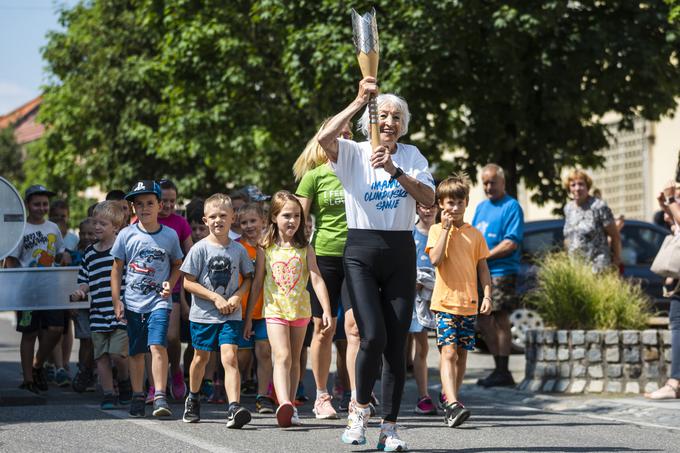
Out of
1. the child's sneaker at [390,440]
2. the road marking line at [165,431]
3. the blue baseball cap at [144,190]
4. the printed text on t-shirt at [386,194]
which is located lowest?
the road marking line at [165,431]

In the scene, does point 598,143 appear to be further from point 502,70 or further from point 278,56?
point 278,56

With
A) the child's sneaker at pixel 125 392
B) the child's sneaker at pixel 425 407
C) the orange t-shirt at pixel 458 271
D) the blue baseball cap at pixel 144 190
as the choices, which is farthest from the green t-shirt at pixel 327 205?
the child's sneaker at pixel 125 392

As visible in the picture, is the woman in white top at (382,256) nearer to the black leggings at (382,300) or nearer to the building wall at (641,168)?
the black leggings at (382,300)

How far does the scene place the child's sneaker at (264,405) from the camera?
9.05 m

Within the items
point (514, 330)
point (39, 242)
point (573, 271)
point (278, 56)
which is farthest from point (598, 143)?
point (39, 242)

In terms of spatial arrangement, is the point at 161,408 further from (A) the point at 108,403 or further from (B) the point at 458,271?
(B) the point at 458,271

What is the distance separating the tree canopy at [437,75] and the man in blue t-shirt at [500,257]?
7926mm

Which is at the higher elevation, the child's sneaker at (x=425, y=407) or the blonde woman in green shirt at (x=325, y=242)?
the blonde woman in green shirt at (x=325, y=242)

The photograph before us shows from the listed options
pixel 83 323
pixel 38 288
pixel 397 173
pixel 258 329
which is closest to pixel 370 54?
pixel 397 173

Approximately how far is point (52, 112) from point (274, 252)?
3207 centimetres

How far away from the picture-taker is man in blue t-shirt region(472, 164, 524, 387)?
10930 millimetres

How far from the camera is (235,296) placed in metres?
8.45

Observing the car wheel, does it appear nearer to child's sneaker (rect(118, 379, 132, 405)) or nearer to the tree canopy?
the tree canopy

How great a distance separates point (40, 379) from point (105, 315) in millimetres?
2010
